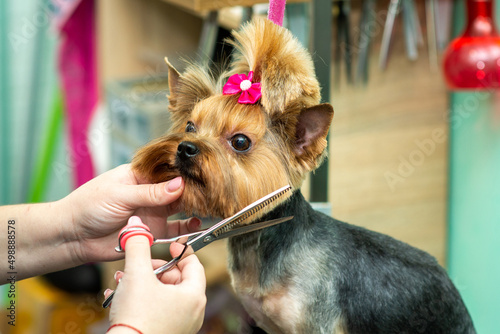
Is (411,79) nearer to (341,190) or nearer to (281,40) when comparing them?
(341,190)

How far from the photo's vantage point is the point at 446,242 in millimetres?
1576

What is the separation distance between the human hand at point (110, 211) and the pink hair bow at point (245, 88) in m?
0.19

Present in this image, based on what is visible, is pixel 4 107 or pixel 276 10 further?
pixel 4 107

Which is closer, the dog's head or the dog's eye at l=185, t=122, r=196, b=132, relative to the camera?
the dog's head

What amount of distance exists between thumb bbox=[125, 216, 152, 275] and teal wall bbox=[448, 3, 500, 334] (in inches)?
41.0

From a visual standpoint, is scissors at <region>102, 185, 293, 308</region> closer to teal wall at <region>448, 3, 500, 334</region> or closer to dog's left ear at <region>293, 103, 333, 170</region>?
dog's left ear at <region>293, 103, 333, 170</region>

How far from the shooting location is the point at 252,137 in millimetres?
884

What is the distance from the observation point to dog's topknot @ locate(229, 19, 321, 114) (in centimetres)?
81

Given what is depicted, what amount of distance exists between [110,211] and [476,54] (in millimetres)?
986

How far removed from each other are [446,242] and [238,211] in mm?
952

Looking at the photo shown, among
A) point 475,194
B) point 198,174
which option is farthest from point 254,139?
point 475,194

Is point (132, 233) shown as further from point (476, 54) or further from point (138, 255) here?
point (476, 54)

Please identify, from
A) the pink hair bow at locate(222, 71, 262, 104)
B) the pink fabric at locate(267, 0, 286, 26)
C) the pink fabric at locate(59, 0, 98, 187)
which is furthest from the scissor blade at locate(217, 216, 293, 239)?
the pink fabric at locate(59, 0, 98, 187)

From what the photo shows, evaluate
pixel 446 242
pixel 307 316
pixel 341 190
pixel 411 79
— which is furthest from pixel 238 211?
pixel 411 79
